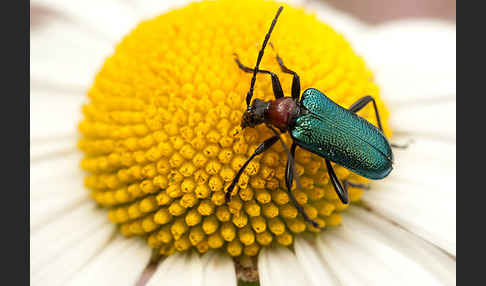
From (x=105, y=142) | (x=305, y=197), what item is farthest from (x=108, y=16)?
(x=305, y=197)

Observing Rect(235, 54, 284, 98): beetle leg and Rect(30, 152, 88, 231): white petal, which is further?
Rect(30, 152, 88, 231): white petal

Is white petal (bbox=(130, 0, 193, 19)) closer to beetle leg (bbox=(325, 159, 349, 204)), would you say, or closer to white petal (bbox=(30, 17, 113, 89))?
white petal (bbox=(30, 17, 113, 89))

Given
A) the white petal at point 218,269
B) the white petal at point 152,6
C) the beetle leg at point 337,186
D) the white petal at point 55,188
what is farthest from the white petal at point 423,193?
the white petal at point 152,6

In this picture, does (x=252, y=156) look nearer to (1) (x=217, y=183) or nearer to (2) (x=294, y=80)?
(1) (x=217, y=183)

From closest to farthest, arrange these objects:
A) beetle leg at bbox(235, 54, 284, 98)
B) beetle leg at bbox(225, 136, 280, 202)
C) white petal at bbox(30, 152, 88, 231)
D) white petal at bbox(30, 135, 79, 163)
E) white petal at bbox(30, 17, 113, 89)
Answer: beetle leg at bbox(225, 136, 280, 202) → beetle leg at bbox(235, 54, 284, 98) → white petal at bbox(30, 152, 88, 231) → white petal at bbox(30, 135, 79, 163) → white petal at bbox(30, 17, 113, 89)

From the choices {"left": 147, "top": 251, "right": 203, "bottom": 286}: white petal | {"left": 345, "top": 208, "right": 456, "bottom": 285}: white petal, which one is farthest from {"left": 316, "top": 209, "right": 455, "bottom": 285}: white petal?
{"left": 147, "top": 251, "right": 203, "bottom": 286}: white petal
